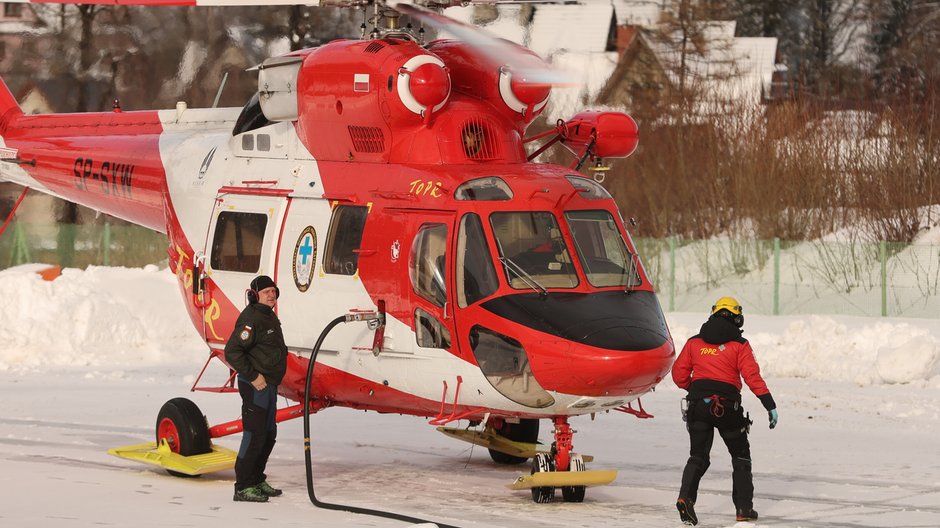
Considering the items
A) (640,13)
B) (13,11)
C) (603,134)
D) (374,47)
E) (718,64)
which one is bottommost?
(603,134)

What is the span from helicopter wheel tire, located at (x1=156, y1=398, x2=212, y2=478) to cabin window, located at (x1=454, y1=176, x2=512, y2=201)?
316 centimetres

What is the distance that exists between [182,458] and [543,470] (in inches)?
125

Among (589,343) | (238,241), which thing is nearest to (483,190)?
(589,343)

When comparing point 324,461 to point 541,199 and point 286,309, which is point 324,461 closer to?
point 286,309

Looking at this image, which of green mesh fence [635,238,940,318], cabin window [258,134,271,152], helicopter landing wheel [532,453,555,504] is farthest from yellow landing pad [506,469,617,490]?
green mesh fence [635,238,940,318]

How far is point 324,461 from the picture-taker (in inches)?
501

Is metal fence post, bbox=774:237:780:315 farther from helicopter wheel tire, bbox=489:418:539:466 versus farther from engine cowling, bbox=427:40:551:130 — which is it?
engine cowling, bbox=427:40:551:130

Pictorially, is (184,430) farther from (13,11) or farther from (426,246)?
(13,11)

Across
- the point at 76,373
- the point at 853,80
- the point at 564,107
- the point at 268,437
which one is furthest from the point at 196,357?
the point at 853,80

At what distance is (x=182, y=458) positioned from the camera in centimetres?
1160

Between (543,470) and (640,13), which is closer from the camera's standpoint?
(543,470)

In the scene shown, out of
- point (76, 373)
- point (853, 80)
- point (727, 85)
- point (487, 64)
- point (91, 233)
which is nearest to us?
point (487, 64)

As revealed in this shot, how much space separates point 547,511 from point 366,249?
8.19 feet

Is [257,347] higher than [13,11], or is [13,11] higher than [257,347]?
[13,11]
